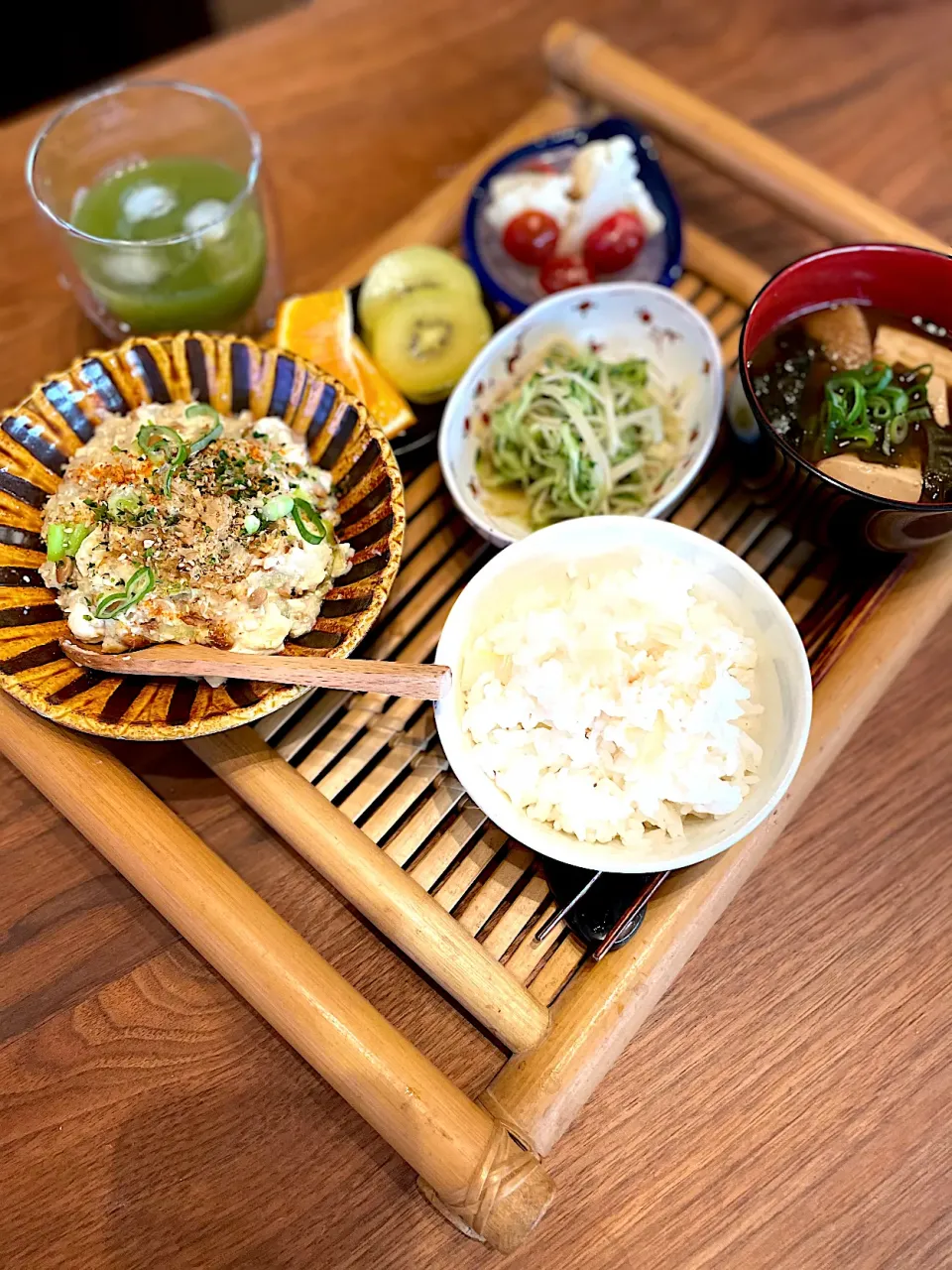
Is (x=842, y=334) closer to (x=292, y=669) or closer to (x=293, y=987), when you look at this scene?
(x=292, y=669)

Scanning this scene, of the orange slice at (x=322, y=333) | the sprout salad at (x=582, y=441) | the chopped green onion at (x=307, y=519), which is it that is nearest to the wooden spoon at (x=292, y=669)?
the chopped green onion at (x=307, y=519)

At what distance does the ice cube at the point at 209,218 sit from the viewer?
2.00 m

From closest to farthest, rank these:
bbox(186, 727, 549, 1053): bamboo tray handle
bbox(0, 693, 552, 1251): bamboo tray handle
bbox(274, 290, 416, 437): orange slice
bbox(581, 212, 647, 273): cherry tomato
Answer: bbox(0, 693, 552, 1251): bamboo tray handle
bbox(186, 727, 549, 1053): bamboo tray handle
bbox(274, 290, 416, 437): orange slice
bbox(581, 212, 647, 273): cherry tomato

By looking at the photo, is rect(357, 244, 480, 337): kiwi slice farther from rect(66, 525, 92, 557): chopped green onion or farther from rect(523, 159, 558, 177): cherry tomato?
rect(66, 525, 92, 557): chopped green onion

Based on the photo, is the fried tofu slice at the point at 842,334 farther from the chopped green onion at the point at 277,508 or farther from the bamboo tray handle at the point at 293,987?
the bamboo tray handle at the point at 293,987

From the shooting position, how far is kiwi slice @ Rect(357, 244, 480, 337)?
2.16 m

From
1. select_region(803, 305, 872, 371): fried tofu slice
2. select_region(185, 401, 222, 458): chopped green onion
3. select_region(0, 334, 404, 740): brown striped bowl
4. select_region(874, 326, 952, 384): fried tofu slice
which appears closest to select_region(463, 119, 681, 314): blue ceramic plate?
select_region(803, 305, 872, 371): fried tofu slice

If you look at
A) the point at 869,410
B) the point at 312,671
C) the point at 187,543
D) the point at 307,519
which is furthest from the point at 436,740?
the point at 869,410

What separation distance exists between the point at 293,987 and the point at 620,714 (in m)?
0.66

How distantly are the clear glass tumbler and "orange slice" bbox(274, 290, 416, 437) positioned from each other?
0.18m

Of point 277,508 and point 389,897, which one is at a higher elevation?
point 277,508

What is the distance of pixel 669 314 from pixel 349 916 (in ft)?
4.63

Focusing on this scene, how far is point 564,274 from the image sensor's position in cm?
229

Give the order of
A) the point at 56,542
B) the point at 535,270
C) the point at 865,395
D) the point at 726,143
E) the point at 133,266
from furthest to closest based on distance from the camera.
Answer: the point at 535,270 < the point at 726,143 < the point at 133,266 < the point at 865,395 < the point at 56,542
